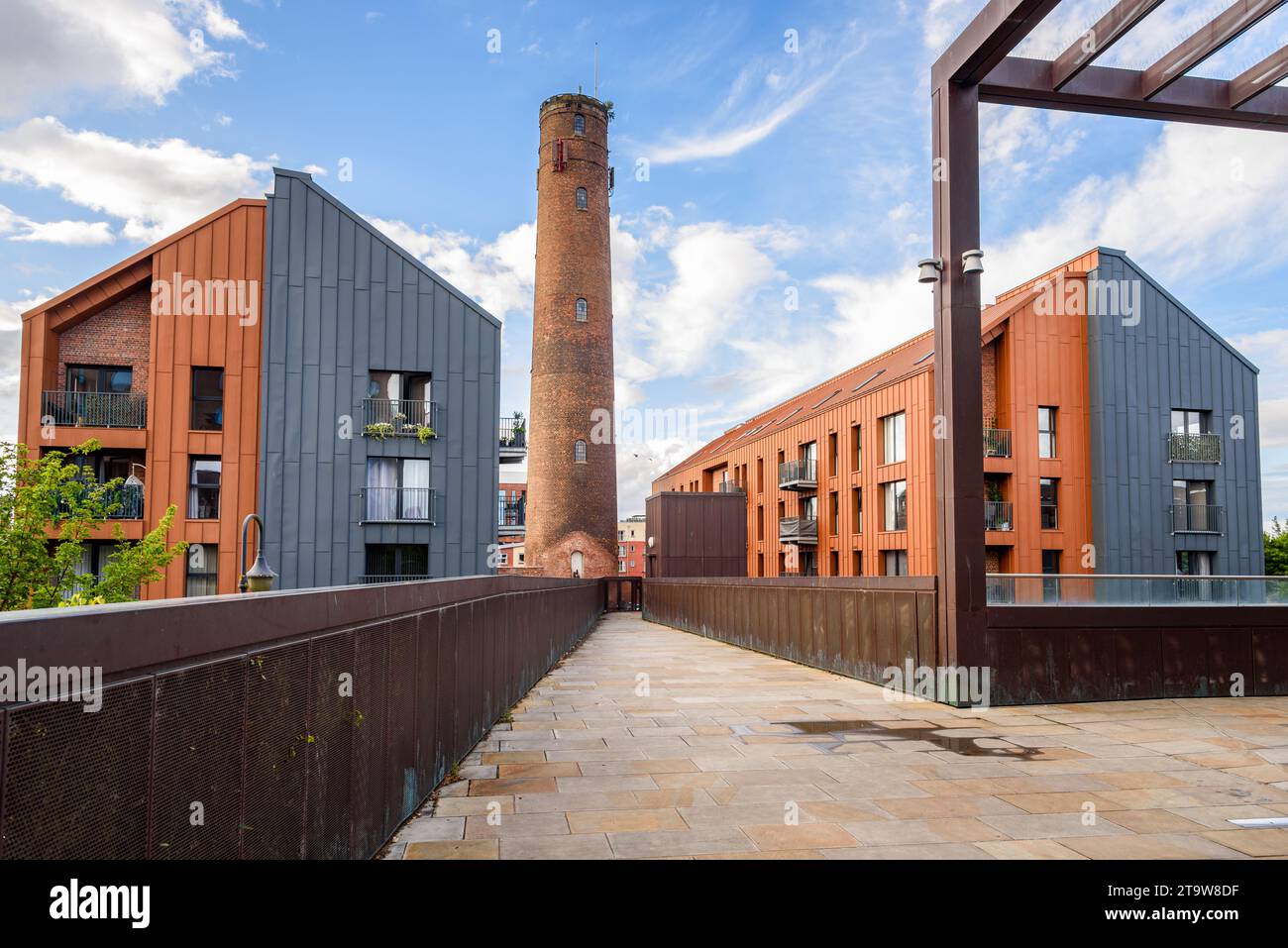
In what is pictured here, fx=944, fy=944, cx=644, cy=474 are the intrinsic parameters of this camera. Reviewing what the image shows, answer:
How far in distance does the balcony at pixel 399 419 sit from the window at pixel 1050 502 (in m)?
19.6

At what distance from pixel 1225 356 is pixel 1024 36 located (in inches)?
1074

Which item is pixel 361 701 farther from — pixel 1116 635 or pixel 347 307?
pixel 347 307

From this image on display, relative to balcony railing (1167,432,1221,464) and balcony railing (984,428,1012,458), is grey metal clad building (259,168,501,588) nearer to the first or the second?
balcony railing (984,428,1012,458)

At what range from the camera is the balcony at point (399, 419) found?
27.9 metres

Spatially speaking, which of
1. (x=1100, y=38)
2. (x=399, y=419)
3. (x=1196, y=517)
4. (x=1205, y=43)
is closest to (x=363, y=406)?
(x=399, y=419)

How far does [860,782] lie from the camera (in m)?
6.89

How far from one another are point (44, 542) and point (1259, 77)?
80.4 feet

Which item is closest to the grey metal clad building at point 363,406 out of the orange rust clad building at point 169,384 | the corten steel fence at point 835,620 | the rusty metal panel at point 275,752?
the orange rust clad building at point 169,384

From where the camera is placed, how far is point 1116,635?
11.2 metres

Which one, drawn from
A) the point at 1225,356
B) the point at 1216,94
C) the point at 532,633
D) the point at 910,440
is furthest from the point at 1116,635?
the point at 1225,356

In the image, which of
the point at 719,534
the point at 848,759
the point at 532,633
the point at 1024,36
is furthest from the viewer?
the point at 719,534

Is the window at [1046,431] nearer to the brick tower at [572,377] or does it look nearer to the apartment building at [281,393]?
the apartment building at [281,393]

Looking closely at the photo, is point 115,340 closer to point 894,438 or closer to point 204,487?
point 204,487

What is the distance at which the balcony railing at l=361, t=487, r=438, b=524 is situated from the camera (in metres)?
27.9
